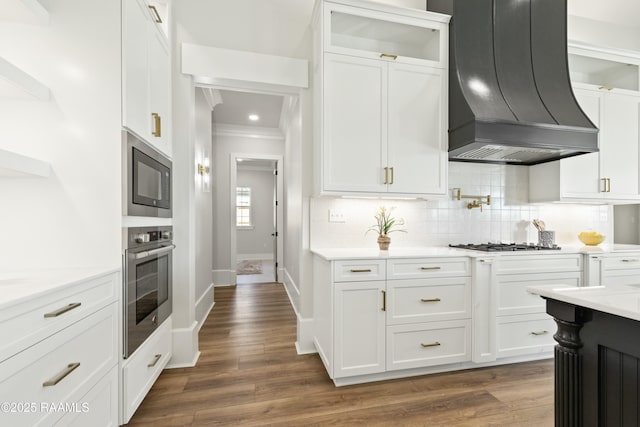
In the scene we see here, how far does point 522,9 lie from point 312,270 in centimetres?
278

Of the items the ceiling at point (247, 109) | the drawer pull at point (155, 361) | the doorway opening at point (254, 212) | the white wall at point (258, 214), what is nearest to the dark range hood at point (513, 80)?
the ceiling at point (247, 109)

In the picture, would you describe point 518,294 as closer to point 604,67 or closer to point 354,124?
point 354,124

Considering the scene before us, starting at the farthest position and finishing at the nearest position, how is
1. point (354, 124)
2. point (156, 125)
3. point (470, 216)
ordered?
1. point (470, 216)
2. point (354, 124)
3. point (156, 125)

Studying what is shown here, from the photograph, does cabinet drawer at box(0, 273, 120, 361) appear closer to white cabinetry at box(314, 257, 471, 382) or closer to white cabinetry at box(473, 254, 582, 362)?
white cabinetry at box(314, 257, 471, 382)

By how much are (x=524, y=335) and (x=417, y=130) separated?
1862mm

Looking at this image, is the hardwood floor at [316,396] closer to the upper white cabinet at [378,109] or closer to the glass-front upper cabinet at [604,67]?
the upper white cabinet at [378,109]

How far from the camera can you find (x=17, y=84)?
1171mm

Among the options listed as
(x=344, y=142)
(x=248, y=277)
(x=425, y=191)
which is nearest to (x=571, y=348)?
(x=425, y=191)

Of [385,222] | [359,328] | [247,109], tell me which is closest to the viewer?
[359,328]

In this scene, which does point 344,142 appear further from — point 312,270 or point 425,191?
point 312,270

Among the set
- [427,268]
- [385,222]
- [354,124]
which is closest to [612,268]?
[427,268]

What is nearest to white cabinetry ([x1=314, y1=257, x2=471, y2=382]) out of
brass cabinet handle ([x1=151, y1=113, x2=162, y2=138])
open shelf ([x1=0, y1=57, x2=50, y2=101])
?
brass cabinet handle ([x1=151, y1=113, x2=162, y2=138])

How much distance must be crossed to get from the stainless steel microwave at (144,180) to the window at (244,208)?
6.01 meters

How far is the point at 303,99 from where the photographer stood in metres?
2.49
